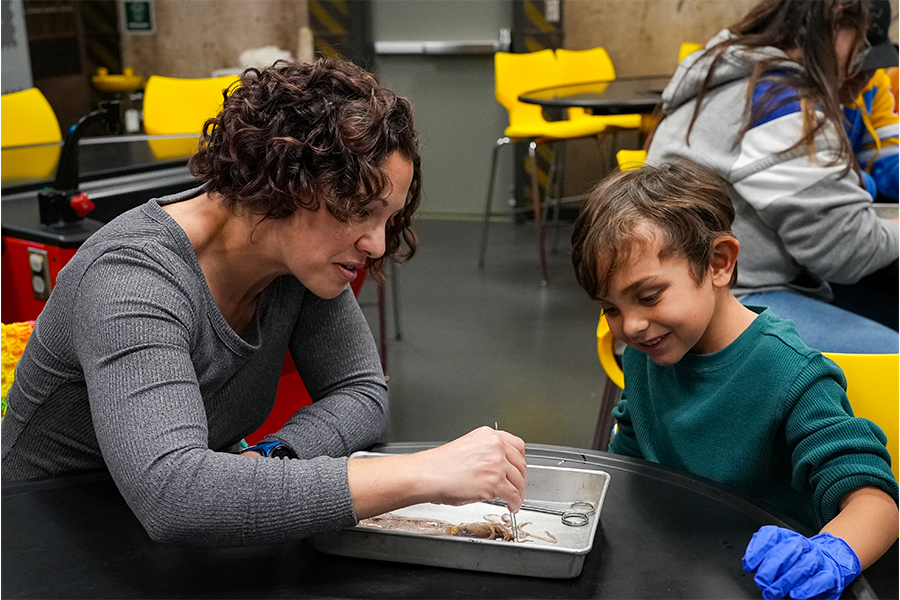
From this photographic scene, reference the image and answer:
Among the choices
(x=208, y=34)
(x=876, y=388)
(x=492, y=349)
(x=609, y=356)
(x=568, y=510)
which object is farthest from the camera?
(x=208, y=34)

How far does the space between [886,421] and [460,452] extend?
76 cm

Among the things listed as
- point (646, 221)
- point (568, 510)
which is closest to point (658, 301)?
point (646, 221)

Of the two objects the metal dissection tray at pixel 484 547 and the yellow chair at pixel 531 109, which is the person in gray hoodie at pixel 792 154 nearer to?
the metal dissection tray at pixel 484 547

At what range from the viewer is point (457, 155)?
6.00m

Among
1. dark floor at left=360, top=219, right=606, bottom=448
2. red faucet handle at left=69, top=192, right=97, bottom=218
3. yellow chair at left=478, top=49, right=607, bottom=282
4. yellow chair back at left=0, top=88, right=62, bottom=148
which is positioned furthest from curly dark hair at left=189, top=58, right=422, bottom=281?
yellow chair at left=478, top=49, right=607, bottom=282

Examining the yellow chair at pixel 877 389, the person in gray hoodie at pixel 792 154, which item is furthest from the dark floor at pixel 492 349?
the yellow chair at pixel 877 389

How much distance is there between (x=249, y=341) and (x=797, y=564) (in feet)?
2.43

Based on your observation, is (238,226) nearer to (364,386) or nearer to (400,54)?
(364,386)

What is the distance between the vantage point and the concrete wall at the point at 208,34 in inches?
245

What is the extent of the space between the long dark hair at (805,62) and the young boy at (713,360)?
0.55m

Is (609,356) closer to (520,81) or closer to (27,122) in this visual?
(27,122)

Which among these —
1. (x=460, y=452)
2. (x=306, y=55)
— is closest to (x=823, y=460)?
(x=460, y=452)

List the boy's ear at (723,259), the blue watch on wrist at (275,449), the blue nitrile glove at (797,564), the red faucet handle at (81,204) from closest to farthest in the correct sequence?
the blue nitrile glove at (797,564) < the blue watch on wrist at (275,449) < the boy's ear at (723,259) < the red faucet handle at (81,204)

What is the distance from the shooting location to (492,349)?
3711 millimetres
